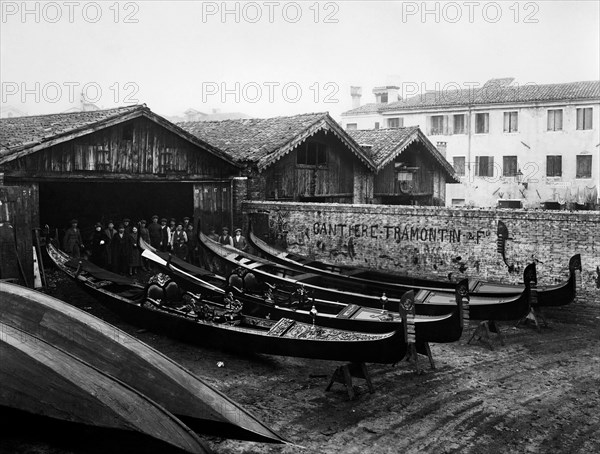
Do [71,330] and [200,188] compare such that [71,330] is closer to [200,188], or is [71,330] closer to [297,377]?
[297,377]

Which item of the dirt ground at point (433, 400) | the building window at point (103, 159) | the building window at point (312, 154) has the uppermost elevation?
the building window at point (312, 154)

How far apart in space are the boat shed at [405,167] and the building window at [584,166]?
9.74 metres

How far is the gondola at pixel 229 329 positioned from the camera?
818 cm

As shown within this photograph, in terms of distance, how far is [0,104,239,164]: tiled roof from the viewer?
13.5 metres

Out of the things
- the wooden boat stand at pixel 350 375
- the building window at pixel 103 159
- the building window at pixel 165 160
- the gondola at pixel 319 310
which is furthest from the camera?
the building window at pixel 165 160

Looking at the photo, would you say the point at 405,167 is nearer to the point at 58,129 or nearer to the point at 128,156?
the point at 128,156

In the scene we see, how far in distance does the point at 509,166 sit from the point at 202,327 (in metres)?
27.2

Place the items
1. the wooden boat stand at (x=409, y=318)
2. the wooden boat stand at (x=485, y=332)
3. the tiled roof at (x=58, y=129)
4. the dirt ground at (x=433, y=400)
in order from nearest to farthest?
the dirt ground at (x=433, y=400)
the wooden boat stand at (x=409, y=318)
the wooden boat stand at (x=485, y=332)
the tiled roof at (x=58, y=129)

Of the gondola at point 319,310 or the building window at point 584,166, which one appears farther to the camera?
the building window at point 584,166

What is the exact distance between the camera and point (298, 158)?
20328 mm

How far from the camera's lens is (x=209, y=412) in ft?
20.4

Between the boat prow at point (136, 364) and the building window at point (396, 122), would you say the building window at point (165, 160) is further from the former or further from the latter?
the building window at point (396, 122)

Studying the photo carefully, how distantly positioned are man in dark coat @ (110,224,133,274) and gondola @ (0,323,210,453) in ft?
34.3

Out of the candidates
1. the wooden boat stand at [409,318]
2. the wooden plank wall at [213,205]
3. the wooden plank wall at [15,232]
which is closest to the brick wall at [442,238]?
the wooden plank wall at [213,205]
